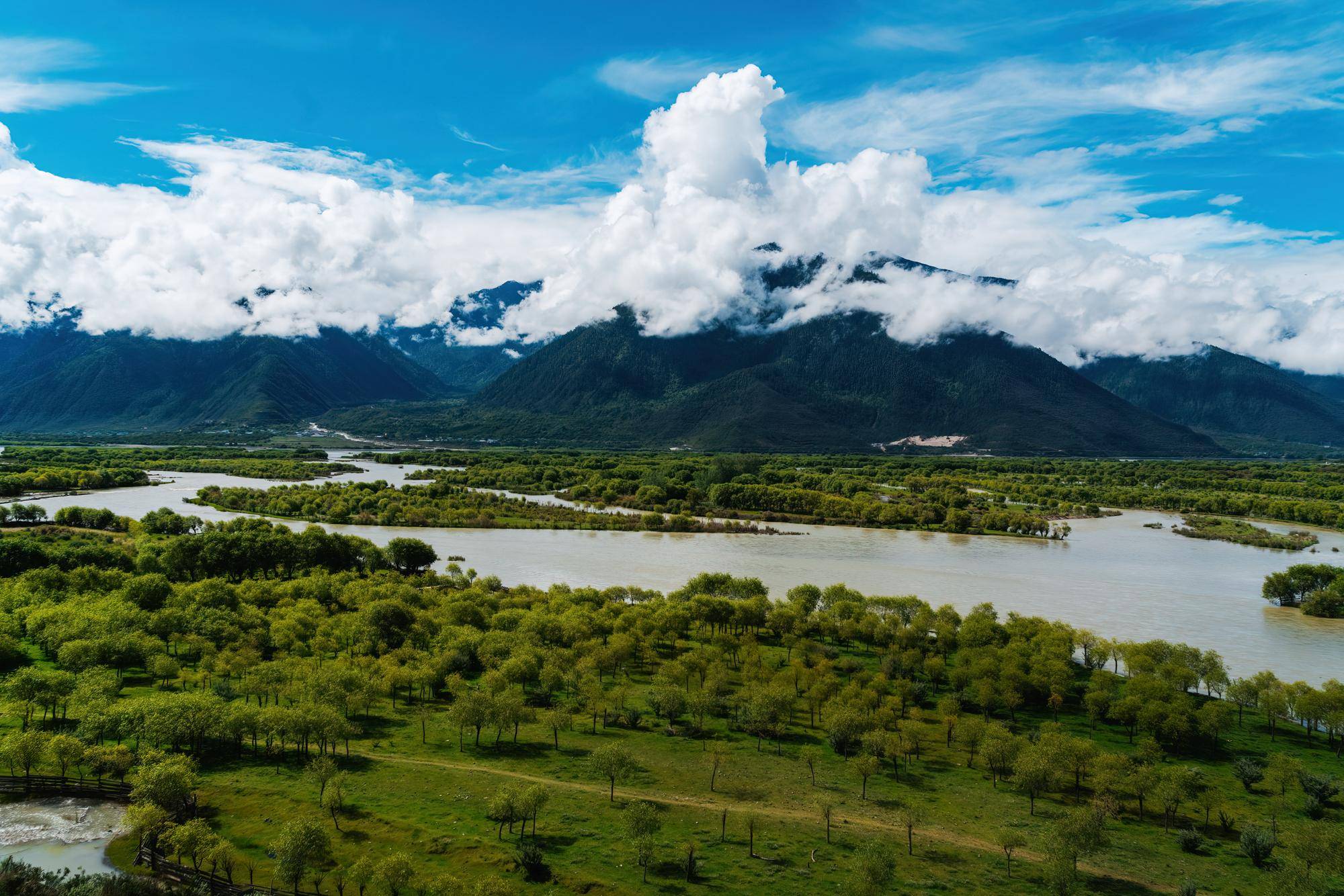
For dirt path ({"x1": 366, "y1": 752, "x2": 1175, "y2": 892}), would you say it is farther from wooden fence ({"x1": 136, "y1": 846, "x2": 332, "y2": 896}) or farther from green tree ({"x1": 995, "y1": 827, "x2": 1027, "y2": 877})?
→ wooden fence ({"x1": 136, "y1": 846, "x2": 332, "y2": 896})

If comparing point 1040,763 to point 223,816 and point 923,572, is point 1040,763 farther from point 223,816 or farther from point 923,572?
point 923,572

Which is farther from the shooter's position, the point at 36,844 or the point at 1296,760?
the point at 1296,760

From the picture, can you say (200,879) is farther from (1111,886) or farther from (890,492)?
(890,492)

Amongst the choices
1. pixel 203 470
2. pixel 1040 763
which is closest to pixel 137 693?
pixel 1040 763

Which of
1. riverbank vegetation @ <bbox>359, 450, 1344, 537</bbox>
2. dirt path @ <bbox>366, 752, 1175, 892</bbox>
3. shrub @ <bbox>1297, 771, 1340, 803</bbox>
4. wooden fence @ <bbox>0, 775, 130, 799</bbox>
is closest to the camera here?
dirt path @ <bbox>366, 752, 1175, 892</bbox>

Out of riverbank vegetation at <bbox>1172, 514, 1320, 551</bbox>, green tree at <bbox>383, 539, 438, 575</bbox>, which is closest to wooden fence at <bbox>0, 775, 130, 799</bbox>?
green tree at <bbox>383, 539, 438, 575</bbox>

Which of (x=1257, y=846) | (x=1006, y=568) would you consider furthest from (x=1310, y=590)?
(x=1257, y=846)
